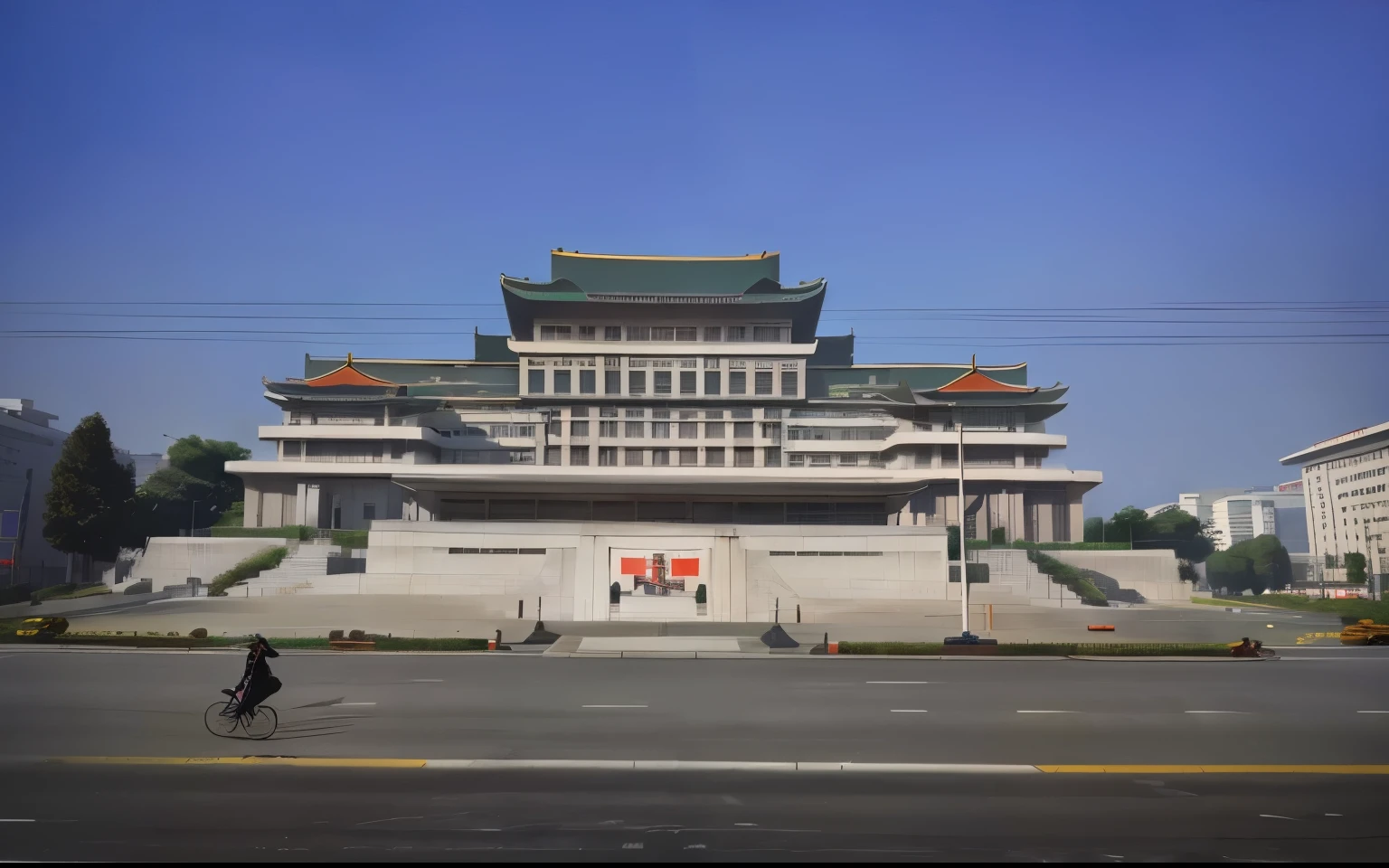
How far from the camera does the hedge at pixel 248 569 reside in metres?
46.7

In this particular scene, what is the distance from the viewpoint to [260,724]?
1531 cm

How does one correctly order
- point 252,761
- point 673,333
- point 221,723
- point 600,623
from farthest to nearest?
point 673,333 < point 600,623 < point 221,723 < point 252,761

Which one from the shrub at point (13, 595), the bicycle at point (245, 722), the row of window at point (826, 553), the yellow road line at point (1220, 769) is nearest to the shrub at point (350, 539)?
the shrub at point (13, 595)

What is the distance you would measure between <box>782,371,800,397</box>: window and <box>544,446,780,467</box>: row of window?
411 centimetres

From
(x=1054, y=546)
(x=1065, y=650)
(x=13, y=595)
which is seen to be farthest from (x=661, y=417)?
(x=1065, y=650)

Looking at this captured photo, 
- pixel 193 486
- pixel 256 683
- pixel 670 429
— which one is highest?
pixel 670 429

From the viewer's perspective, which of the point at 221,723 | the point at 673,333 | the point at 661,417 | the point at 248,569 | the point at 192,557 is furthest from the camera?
the point at 673,333

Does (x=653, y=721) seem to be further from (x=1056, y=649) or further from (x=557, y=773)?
(x=1056, y=649)

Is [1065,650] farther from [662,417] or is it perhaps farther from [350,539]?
[350,539]

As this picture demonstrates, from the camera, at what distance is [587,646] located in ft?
103

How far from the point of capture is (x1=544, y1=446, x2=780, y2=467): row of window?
65.4m

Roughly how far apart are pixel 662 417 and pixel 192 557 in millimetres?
30338

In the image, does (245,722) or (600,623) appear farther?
(600,623)

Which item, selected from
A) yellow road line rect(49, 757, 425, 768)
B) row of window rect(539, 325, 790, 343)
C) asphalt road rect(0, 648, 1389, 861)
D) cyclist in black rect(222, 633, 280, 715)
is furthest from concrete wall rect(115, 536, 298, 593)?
yellow road line rect(49, 757, 425, 768)
